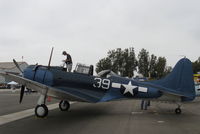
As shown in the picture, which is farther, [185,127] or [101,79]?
[101,79]

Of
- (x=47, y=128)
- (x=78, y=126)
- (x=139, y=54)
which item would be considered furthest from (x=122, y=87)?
(x=139, y=54)

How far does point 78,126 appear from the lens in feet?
21.7

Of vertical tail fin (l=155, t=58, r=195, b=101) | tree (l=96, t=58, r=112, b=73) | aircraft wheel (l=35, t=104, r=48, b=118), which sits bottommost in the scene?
aircraft wheel (l=35, t=104, r=48, b=118)

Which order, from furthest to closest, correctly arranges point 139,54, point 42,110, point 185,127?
point 139,54 → point 42,110 → point 185,127

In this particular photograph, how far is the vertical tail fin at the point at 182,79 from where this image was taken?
350 inches

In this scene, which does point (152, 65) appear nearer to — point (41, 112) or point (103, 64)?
point (103, 64)

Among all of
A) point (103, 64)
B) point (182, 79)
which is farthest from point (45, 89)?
point (103, 64)

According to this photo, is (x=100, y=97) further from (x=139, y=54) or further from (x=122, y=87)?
(x=139, y=54)

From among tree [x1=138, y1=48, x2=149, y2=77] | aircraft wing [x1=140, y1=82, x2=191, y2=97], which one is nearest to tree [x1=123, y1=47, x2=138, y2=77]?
tree [x1=138, y1=48, x2=149, y2=77]

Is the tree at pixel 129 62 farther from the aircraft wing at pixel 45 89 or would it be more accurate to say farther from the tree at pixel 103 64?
the aircraft wing at pixel 45 89

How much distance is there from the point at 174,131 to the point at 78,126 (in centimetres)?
282

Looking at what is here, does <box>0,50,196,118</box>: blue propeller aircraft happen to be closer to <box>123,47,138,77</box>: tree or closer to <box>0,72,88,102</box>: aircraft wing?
<box>0,72,88,102</box>: aircraft wing

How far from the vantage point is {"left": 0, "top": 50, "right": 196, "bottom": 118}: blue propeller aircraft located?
8883 millimetres

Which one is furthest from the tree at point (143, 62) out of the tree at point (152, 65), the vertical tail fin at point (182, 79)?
the vertical tail fin at point (182, 79)
